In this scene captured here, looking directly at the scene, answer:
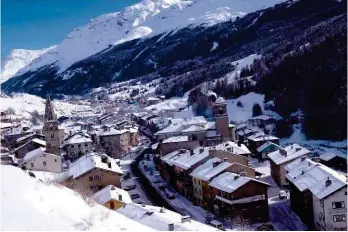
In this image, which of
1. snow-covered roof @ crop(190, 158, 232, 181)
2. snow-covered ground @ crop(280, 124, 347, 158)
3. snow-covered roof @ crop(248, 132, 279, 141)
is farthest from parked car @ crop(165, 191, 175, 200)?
snow-covered ground @ crop(280, 124, 347, 158)

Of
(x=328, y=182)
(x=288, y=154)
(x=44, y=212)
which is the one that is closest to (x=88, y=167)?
(x=288, y=154)

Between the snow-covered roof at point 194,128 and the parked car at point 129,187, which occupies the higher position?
the snow-covered roof at point 194,128

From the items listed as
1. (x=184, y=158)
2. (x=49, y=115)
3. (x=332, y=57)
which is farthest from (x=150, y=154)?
(x=332, y=57)

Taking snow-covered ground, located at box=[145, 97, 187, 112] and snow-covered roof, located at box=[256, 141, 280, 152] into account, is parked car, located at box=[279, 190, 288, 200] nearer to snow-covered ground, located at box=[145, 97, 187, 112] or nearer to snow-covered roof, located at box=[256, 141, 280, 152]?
snow-covered roof, located at box=[256, 141, 280, 152]

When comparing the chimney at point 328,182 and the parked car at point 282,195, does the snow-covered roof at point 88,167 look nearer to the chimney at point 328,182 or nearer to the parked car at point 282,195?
the parked car at point 282,195

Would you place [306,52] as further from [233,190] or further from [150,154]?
[233,190]

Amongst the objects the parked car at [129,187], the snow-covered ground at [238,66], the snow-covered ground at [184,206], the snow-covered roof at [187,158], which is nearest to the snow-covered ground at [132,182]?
the parked car at [129,187]

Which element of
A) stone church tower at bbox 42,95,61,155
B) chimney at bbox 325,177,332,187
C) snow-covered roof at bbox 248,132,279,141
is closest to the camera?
chimney at bbox 325,177,332,187
